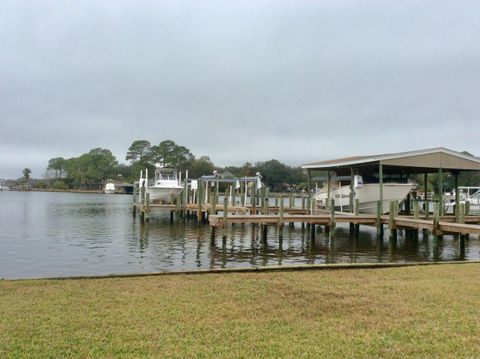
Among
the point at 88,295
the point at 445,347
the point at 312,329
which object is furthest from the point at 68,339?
the point at 445,347

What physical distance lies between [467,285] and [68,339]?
748 centimetres

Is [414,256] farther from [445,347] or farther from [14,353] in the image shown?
[14,353]

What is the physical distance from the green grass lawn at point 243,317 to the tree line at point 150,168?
303 ft

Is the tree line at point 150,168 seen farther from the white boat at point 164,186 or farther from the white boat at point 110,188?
the white boat at point 164,186

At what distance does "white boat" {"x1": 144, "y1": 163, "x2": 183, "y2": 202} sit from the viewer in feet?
128

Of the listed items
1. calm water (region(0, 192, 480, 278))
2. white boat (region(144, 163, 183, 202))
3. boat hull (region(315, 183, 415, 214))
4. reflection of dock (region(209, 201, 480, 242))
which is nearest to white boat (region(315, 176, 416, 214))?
boat hull (region(315, 183, 415, 214))

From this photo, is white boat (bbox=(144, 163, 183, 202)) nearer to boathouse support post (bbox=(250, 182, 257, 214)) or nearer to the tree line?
boathouse support post (bbox=(250, 182, 257, 214))

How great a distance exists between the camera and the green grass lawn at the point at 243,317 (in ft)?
16.6

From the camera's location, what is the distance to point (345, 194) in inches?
1024

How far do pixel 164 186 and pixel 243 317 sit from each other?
3371 cm

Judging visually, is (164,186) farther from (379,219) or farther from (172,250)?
(379,219)

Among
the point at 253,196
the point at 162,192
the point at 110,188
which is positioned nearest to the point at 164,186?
the point at 162,192

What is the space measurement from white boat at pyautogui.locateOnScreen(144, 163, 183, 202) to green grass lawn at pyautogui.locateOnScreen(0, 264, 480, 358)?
3003cm

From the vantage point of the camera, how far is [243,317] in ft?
20.6
